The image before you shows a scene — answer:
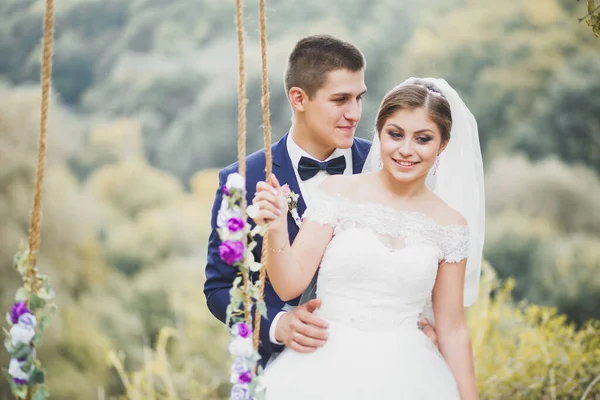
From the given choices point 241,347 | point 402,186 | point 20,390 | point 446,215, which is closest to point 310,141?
point 402,186

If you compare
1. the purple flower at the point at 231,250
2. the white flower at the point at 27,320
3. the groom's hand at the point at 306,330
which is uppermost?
the purple flower at the point at 231,250

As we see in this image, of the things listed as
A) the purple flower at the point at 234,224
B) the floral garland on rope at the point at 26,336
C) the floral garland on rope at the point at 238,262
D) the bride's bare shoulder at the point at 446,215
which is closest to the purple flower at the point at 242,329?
the floral garland on rope at the point at 238,262

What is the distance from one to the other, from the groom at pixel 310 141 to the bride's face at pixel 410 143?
1.55 feet

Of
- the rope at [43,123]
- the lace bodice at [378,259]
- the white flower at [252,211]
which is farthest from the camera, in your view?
the lace bodice at [378,259]

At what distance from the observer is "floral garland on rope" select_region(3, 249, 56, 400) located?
1706 millimetres

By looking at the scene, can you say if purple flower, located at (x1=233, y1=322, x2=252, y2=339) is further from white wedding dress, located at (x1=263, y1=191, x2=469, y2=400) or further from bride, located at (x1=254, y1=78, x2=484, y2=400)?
white wedding dress, located at (x1=263, y1=191, x2=469, y2=400)

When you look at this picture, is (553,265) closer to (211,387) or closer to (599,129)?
(599,129)

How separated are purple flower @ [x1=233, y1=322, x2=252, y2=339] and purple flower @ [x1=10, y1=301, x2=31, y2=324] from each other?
486 mm

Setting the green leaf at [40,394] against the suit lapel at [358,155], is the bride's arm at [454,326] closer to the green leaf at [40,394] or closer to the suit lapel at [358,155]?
the suit lapel at [358,155]

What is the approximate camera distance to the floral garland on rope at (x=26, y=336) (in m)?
1.71

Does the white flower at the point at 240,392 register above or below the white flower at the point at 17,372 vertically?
below

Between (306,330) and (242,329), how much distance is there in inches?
18.9

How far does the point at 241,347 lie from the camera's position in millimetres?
1773

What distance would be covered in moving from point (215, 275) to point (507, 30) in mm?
3704
